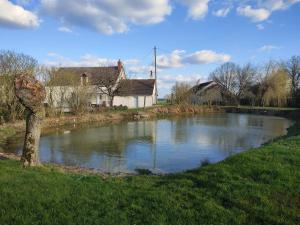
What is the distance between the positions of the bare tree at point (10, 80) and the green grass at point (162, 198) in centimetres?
1978

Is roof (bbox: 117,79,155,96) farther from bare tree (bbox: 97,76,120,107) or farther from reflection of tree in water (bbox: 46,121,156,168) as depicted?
reflection of tree in water (bbox: 46,121,156,168)

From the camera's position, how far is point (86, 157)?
653 inches

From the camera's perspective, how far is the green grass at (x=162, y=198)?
18.9 ft

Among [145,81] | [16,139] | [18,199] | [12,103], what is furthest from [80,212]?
[145,81]

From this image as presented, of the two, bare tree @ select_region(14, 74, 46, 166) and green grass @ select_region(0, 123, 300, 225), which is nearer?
green grass @ select_region(0, 123, 300, 225)

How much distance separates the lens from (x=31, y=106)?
10156 mm

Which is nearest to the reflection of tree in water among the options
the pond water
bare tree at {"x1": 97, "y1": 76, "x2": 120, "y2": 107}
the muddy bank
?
the pond water

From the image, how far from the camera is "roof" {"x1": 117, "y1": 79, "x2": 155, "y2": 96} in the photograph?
52.8 metres

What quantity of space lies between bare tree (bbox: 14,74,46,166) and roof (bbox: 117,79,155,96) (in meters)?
40.8

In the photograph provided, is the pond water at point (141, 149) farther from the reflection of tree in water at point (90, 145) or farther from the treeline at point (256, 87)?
the treeline at point (256, 87)

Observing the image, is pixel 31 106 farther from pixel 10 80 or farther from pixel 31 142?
pixel 10 80

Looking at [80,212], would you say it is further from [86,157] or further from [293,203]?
[86,157]

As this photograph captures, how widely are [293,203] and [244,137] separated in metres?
18.1

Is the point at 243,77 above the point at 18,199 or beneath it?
above
